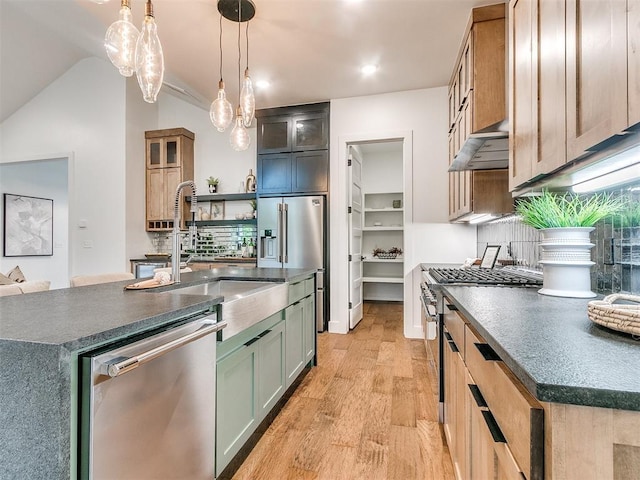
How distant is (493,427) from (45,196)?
8.28 meters

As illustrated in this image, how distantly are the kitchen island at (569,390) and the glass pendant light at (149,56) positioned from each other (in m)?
2.14

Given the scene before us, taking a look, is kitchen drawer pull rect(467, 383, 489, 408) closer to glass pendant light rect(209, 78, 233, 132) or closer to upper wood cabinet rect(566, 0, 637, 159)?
upper wood cabinet rect(566, 0, 637, 159)

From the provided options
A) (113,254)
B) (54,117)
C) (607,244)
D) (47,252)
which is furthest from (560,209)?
(47,252)

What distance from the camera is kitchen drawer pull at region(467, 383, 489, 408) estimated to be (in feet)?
3.10

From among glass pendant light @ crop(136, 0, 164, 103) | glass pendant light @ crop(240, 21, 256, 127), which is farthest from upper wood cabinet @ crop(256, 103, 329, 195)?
glass pendant light @ crop(136, 0, 164, 103)

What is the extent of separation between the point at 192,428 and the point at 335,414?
1.18 meters

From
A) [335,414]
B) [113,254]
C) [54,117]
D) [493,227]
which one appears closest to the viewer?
[335,414]

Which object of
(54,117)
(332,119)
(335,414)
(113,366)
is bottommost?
(335,414)

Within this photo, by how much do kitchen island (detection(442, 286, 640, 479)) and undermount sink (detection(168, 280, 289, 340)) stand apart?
104 cm

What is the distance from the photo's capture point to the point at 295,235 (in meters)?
4.27

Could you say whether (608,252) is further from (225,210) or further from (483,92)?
(225,210)

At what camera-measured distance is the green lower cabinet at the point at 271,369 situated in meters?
1.87

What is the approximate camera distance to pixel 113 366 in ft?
2.82

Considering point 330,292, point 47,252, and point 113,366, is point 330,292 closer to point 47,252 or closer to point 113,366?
point 113,366
